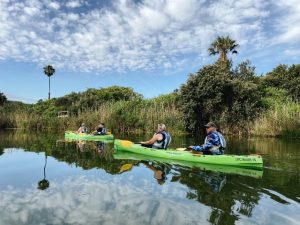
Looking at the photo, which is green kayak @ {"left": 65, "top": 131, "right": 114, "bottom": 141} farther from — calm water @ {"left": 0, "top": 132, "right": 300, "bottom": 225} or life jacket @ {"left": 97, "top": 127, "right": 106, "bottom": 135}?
calm water @ {"left": 0, "top": 132, "right": 300, "bottom": 225}

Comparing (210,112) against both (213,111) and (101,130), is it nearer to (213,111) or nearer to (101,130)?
(213,111)

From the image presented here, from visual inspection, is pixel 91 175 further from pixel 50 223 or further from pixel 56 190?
pixel 50 223

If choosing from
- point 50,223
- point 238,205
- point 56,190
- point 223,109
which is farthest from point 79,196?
point 223,109

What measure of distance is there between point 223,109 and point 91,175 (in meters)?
17.2

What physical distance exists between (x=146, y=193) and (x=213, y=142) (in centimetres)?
453

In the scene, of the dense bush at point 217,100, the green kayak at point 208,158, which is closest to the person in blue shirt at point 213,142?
the green kayak at point 208,158

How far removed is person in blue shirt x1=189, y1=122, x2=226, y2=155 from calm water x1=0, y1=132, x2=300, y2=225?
0.91 metres

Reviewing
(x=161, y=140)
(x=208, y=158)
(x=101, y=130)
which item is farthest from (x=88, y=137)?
(x=208, y=158)

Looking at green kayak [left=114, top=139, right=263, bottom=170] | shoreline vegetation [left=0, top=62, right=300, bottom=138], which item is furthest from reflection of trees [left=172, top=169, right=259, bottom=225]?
shoreline vegetation [left=0, top=62, right=300, bottom=138]

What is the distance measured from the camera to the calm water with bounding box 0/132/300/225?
20.0 feet

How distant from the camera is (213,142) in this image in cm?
1177

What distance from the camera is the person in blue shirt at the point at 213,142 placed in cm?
1163

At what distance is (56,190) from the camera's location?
8.27 m

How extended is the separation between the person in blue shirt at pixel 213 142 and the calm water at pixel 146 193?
91 centimetres
